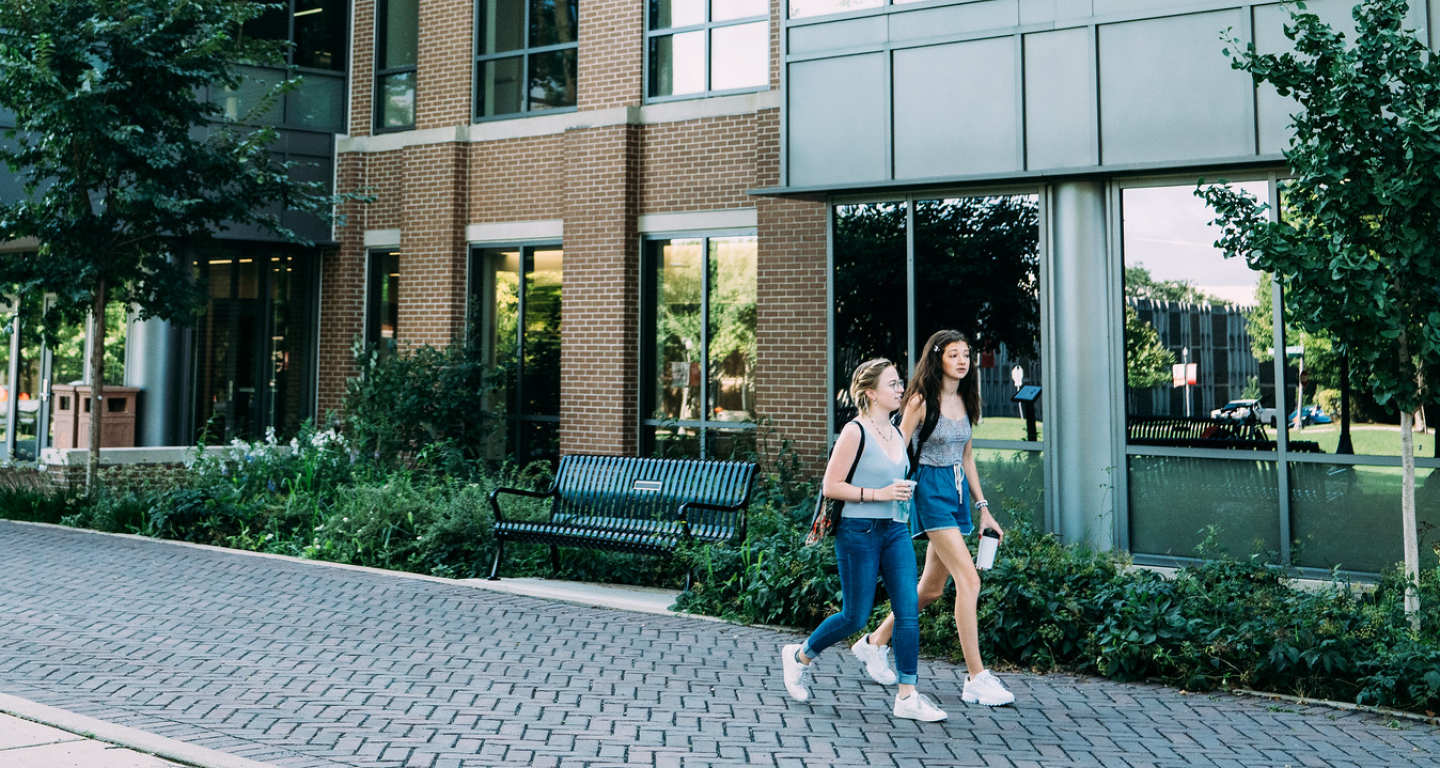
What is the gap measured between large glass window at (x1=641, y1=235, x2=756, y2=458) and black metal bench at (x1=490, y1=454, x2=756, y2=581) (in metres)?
3.17

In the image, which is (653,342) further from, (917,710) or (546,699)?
(917,710)

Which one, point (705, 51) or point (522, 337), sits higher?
point (705, 51)

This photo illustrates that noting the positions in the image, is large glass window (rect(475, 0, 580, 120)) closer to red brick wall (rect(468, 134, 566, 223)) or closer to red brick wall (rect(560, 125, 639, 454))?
red brick wall (rect(468, 134, 566, 223))

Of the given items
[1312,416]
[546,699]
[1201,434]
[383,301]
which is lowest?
[546,699]

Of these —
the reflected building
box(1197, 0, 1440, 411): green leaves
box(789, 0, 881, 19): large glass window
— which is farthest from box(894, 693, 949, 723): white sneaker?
box(789, 0, 881, 19): large glass window

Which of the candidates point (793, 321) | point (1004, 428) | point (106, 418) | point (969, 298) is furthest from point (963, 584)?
point (106, 418)

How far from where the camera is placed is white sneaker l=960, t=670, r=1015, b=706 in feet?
19.6

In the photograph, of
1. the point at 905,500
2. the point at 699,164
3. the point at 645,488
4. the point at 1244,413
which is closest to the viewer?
the point at 905,500

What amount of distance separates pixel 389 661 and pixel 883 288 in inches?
247

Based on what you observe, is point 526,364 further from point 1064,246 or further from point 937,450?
point 937,450

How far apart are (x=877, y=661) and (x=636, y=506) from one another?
13.7 ft

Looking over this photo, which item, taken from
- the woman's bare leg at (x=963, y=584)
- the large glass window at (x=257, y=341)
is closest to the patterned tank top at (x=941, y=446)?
the woman's bare leg at (x=963, y=584)

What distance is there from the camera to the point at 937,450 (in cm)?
607

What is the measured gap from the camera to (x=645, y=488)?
1019cm
